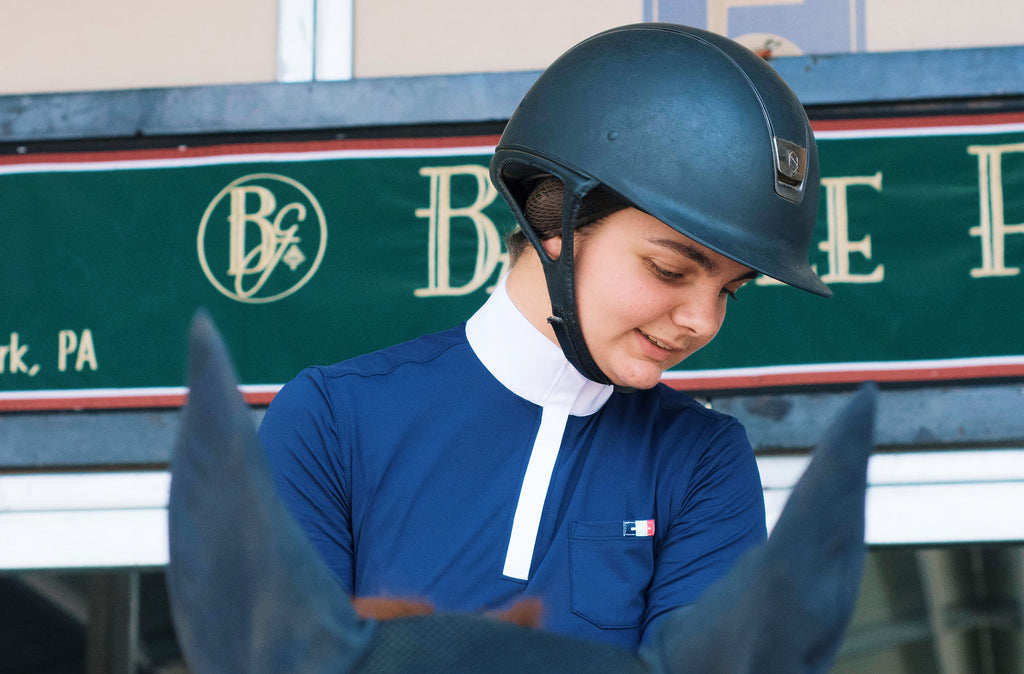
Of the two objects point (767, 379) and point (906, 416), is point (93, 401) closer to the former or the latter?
point (767, 379)

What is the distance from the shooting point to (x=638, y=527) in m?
1.22

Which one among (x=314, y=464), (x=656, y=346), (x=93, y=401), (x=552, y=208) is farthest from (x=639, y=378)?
(x=93, y=401)

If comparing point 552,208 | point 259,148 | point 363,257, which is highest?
point 259,148

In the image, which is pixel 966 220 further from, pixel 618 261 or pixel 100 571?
pixel 100 571

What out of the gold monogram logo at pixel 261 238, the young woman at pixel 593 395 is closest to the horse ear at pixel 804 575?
the young woman at pixel 593 395

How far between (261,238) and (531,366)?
6.36 feet

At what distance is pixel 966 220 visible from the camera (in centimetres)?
279

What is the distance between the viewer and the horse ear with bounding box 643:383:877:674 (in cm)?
57

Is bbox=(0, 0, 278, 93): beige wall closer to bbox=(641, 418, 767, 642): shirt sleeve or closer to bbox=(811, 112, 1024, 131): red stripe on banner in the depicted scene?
bbox=(811, 112, 1024, 131): red stripe on banner

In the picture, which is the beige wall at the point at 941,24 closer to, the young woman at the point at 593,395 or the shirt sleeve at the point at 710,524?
the young woman at the point at 593,395

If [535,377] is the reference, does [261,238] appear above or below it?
above

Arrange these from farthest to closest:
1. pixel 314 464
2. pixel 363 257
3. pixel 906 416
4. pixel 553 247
A: pixel 363 257, pixel 906 416, pixel 553 247, pixel 314 464

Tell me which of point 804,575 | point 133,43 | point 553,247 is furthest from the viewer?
point 133,43

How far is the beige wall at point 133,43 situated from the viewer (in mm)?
3072
